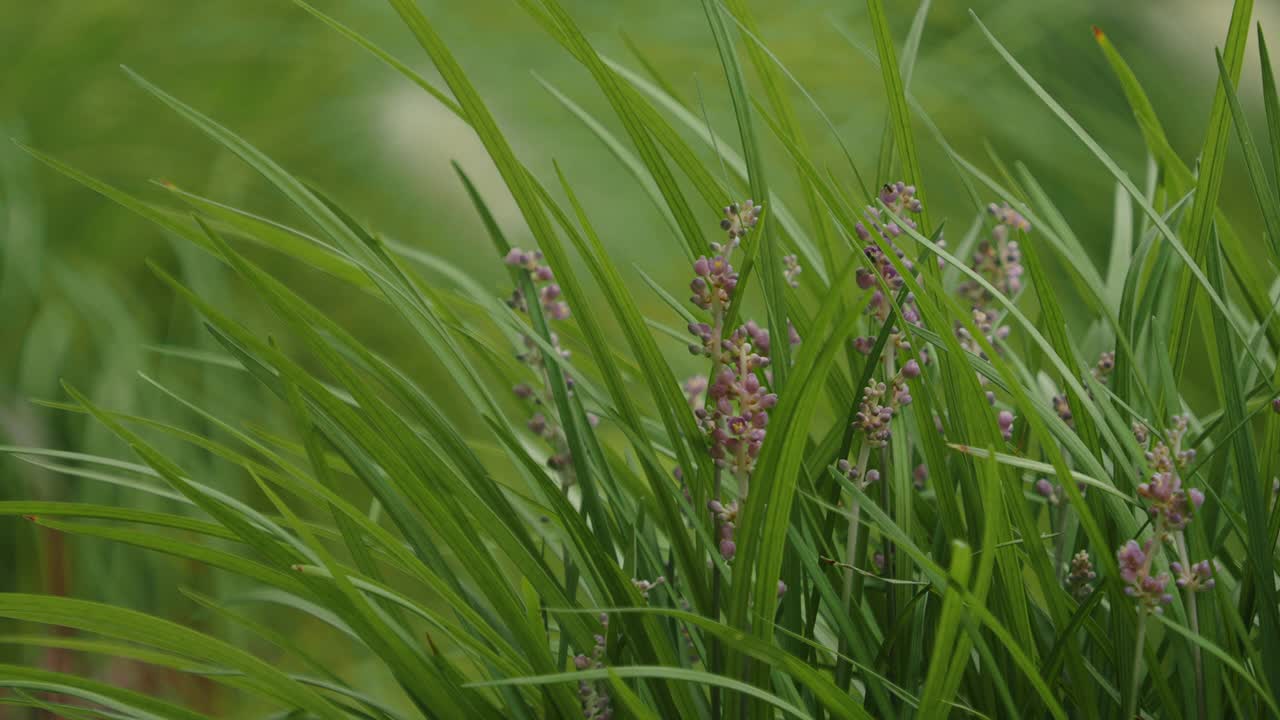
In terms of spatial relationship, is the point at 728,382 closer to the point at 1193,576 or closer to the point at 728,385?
the point at 728,385

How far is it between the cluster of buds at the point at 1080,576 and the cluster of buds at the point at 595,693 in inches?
8.2

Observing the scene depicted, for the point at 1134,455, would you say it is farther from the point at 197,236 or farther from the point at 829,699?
the point at 197,236

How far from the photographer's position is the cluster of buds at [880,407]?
0.44m

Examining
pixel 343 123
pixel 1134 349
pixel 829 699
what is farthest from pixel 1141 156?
pixel 829 699

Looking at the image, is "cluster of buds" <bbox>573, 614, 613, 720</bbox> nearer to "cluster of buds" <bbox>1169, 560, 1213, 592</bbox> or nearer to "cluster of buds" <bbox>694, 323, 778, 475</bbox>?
"cluster of buds" <bbox>694, 323, 778, 475</bbox>

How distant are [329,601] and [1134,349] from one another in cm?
38

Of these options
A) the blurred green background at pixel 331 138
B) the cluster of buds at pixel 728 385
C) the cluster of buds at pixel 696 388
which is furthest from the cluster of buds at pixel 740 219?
the blurred green background at pixel 331 138

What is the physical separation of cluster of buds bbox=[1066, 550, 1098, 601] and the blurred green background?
934mm

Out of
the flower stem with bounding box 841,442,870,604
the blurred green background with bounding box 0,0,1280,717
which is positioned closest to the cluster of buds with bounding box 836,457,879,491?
the flower stem with bounding box 841,442,870,604

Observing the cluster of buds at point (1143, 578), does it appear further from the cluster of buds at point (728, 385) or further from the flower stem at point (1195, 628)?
the cluster of buds at point (728, 385)

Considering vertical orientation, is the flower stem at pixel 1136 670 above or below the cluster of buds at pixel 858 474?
below

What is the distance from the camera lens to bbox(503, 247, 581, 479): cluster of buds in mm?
542

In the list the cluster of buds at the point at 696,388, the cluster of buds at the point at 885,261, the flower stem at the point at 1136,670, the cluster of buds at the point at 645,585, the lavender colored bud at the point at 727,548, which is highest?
the cluster of buds at the point at 696,388

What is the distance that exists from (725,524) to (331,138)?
4.52 feet
